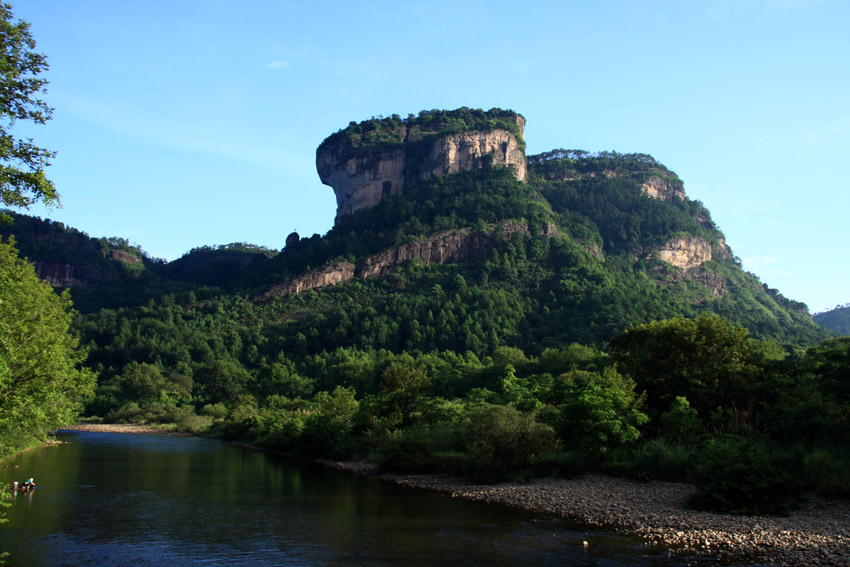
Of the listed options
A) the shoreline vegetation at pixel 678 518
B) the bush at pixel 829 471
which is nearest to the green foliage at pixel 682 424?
the shoreline vegetation at pixel 678 518

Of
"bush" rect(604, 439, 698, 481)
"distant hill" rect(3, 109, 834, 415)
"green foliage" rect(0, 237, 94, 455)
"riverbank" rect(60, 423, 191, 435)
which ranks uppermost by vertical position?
"distant hill" rect(3, 109, 834, 415)

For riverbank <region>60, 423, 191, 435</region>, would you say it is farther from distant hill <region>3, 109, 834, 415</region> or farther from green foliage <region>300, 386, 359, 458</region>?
green foliage <region>300, 386, 359, 458</region>

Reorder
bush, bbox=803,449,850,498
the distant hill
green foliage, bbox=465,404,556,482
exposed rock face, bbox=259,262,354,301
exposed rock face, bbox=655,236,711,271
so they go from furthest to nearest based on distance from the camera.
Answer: exposed rock face, bbox=655,236,711,271 → exposed rock face, bbox=259,262,354,301 → the distant hill → green foliage, bbox=465,404,556,482 → bush, bbox=803,449,850,498

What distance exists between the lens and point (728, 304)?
155500mm

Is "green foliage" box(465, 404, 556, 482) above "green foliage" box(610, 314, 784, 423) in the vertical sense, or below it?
below

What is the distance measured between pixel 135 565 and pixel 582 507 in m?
18.7

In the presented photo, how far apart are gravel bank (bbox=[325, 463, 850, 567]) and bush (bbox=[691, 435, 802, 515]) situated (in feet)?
2.37

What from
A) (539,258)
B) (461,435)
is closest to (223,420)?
(461,435)

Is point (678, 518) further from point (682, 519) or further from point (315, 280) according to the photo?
point (315, 280)

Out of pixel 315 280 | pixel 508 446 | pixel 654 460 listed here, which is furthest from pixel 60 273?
pixel 654 460

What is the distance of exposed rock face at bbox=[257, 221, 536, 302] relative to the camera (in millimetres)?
159750

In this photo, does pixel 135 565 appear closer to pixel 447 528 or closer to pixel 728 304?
pixel 447 528

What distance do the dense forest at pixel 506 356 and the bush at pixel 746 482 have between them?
92 millimetres

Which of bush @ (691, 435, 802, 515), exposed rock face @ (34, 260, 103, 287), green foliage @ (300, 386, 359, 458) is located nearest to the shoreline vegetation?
bush @ (691, 435, 802, 515)
